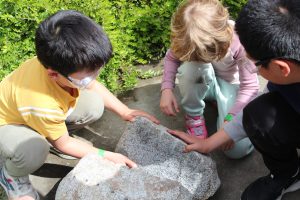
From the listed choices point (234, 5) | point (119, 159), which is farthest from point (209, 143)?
point (234, 5)

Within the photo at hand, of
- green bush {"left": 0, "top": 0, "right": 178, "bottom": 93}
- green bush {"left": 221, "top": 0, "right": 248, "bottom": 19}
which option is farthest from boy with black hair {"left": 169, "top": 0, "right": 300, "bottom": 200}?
green bush {"left": 221, "top": 0, "right": 248, "bottom": 19}

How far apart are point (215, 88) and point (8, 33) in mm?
1514

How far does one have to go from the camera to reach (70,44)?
1764 millimetres

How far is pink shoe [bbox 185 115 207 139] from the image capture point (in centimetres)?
243

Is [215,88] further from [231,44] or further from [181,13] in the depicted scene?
[181,13]

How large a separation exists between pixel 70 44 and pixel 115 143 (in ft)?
2.98

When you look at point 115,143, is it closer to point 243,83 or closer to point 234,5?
point 243,83

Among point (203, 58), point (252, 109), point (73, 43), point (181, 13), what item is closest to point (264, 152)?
point (252, 109)

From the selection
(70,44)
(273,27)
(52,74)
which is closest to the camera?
(273,27)

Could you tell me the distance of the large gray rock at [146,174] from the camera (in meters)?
1.94

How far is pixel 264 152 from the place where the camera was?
6.46 feet

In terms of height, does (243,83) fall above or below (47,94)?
below

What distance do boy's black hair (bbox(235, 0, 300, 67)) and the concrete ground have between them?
867 mm

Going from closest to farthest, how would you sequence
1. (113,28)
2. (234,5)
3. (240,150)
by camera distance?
(240,150) < (113,28) < (234,5)
